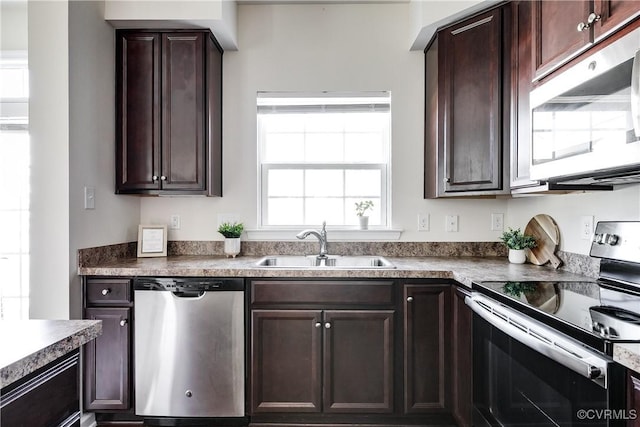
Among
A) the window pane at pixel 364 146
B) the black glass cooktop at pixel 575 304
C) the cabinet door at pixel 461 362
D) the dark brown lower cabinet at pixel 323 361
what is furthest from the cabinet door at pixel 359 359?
the window pane at pixel 364 146

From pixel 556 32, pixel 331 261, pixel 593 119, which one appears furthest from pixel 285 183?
pixel 593 119

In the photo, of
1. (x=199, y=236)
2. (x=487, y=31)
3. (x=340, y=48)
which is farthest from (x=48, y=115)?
(x=487, y=31)

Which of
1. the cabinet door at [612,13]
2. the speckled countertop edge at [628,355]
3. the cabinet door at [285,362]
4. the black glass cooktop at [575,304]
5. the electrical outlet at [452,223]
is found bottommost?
the cabinet door at [285,362]

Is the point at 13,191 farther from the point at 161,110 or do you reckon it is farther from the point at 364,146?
the point at 364,146

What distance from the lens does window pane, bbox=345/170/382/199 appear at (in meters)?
2.72

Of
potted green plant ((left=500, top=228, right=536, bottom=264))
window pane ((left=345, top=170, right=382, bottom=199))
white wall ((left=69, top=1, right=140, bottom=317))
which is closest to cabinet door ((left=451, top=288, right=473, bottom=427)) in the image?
potted green plant ((left=500, top=228, right=536, bottom=264))

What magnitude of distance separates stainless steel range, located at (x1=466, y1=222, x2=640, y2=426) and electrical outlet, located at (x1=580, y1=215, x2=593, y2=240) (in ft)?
0.59

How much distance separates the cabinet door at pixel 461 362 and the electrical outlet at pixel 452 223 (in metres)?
0.74

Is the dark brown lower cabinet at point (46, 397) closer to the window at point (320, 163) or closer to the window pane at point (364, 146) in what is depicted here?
the window at point (320, 163)

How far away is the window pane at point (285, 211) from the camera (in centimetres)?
272

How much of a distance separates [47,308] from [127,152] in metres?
1.00

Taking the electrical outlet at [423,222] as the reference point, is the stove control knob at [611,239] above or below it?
below

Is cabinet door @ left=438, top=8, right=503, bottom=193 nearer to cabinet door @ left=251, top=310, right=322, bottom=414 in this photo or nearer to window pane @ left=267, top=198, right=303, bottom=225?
window pane @ left=267, top=198, right=303, bottom=225

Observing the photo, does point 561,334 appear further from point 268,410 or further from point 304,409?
point 268,410
